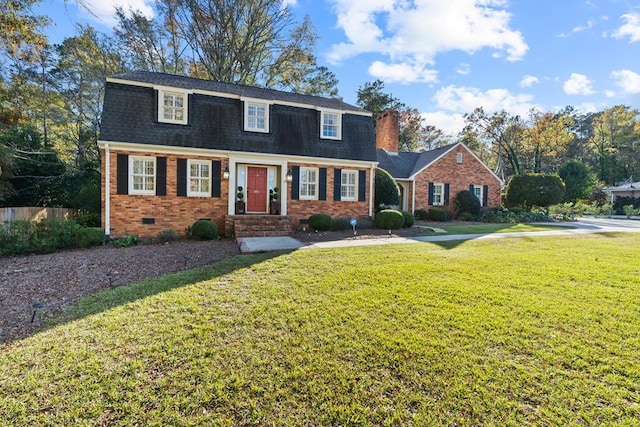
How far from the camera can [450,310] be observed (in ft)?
13.5

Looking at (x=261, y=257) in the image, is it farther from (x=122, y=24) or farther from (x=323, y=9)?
(x=122, y=24)

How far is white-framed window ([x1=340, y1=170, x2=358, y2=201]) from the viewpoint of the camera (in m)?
13.6

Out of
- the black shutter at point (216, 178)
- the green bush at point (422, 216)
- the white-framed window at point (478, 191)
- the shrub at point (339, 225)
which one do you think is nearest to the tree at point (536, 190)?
the white-framed window at point (478, 191)

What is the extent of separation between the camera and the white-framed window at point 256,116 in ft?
40.4

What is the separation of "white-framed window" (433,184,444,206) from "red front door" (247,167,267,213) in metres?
11.3

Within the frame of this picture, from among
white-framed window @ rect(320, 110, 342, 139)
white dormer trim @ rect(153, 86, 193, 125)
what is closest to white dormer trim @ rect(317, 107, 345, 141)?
white-framed window @ rect(320, 110, 342, 139)

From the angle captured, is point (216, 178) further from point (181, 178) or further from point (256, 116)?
point (256, 116)

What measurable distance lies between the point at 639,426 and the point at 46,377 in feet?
16.4

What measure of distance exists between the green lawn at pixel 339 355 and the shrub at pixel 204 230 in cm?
520

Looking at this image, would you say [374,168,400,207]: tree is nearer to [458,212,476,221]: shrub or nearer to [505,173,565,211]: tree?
[458,212,476,221]: shrub

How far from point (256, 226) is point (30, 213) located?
8.35 metres

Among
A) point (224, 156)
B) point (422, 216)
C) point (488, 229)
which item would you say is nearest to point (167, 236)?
point (224, 156)

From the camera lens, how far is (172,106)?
448 inches

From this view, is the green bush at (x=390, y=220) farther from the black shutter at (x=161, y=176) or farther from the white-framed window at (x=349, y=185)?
the black shutter at (x=161, y=176)
